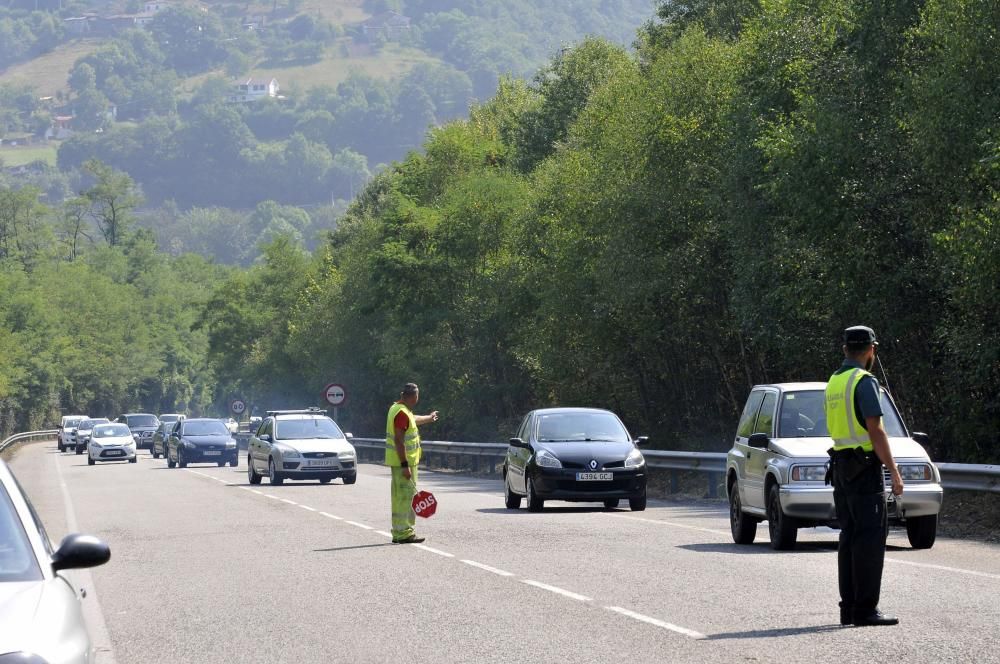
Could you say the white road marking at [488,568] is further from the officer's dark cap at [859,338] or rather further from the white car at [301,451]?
the white car at [301,451]

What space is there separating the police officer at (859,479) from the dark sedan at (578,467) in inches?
529

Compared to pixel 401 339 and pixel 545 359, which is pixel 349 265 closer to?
pixel 401 339

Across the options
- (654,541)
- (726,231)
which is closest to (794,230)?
(726,231)

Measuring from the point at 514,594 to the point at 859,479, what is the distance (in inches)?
136

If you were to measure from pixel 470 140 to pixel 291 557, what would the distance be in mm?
52337

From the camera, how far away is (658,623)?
11.4 metres

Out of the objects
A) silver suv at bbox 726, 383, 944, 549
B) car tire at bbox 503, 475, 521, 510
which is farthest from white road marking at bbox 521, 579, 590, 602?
car tire at bbox 503, 475, 521, 510

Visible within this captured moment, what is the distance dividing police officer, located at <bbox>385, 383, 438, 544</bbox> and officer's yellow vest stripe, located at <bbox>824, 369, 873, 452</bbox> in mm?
8354

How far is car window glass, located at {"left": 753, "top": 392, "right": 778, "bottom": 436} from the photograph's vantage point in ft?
59.3

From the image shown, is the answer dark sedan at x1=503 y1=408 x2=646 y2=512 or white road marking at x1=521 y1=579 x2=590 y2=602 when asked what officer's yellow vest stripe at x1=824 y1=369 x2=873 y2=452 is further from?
dark sedan at x1=503 y1=408 x2=646 y2=512

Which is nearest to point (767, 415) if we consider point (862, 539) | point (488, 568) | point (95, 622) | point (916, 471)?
point (916, 471)

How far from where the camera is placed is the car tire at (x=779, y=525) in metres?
17.0

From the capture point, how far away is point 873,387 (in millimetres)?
11180

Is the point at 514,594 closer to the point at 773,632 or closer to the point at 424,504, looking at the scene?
the point at 773,632
